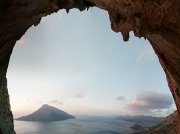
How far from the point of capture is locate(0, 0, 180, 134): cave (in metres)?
10.9

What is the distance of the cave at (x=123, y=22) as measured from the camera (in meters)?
10.9

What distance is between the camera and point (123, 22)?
1295cm

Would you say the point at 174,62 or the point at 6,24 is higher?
the point at 6,24

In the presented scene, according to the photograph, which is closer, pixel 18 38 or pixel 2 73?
pixel 18 38

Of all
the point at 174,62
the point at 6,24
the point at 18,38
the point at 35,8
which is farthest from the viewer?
the point at 18,38

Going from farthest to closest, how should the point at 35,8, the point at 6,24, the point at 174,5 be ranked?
the point at 35,8, the point at 6,24, the point at 174,5

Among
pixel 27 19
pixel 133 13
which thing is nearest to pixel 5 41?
pixel 27 19

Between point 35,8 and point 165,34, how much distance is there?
29.6 feet

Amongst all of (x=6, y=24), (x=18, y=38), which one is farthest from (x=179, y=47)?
(x=18, y=38)

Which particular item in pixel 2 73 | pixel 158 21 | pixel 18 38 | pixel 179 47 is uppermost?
pixel 18 38

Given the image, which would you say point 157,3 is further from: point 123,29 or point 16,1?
point 16,1

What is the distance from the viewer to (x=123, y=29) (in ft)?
43.0

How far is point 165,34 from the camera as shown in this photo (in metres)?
11.6

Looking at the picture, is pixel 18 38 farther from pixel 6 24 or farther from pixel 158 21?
pixel 158 21
